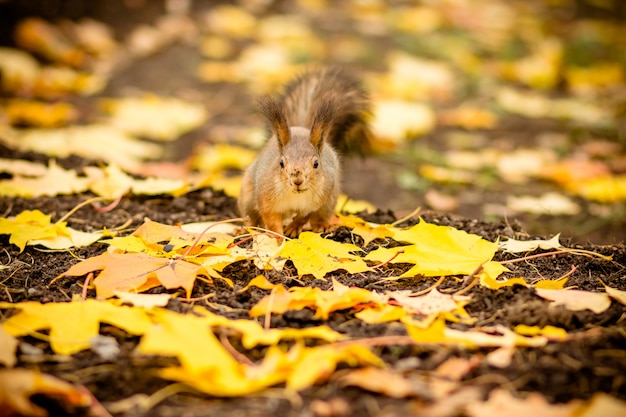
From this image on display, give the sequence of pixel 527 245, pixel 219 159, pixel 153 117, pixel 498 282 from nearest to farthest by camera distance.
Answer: pixel 498 282 → pixel 527 245 → pixel 219 159 → pixel 153 117

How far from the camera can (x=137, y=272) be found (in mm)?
1848

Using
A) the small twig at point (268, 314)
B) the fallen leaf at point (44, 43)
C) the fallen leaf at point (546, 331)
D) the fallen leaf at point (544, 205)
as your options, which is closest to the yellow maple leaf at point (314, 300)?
the small twig at point (268, 314)

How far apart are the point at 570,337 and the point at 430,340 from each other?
0.34 meters

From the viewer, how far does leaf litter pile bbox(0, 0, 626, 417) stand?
1355 millimetres

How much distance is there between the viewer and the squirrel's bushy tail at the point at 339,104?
2848mm

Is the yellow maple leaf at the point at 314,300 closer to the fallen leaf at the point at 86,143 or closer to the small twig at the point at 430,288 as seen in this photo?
the small twig at the point at 430,288

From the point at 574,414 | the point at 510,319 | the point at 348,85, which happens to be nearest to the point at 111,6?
the point at 348,85

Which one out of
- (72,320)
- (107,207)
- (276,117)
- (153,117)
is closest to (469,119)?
(153,117)

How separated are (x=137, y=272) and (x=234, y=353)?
492 millimetres

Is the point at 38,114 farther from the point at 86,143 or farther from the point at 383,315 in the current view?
the point at 383,315

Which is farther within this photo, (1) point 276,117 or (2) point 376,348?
(1) point 276,117

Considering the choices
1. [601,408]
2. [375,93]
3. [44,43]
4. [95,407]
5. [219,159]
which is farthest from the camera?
[44,43]

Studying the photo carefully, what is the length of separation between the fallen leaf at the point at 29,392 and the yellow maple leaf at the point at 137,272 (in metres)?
0.44

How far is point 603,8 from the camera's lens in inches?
343
